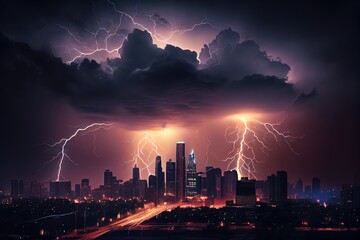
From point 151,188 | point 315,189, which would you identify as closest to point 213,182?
point 151,188

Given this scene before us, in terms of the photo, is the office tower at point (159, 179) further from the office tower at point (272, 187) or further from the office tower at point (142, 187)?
the office tower at point (272, 187)

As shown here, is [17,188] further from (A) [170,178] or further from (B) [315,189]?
(B) [315,189]

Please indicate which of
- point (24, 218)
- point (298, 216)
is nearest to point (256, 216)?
point (298, 216)

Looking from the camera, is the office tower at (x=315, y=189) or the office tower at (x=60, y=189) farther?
the office tower at (x=60, y=189)

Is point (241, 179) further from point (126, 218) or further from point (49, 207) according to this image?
point (49, 207)

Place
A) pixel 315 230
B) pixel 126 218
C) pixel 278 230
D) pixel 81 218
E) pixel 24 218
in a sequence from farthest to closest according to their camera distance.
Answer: pixel 126 218 < pixel 81 218 < pixel 24 218 < pixel 315 230 < pixel 278 230

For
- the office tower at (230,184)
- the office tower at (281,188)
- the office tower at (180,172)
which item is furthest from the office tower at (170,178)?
the office tower at (281,188)

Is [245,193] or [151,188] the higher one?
[151,188]
